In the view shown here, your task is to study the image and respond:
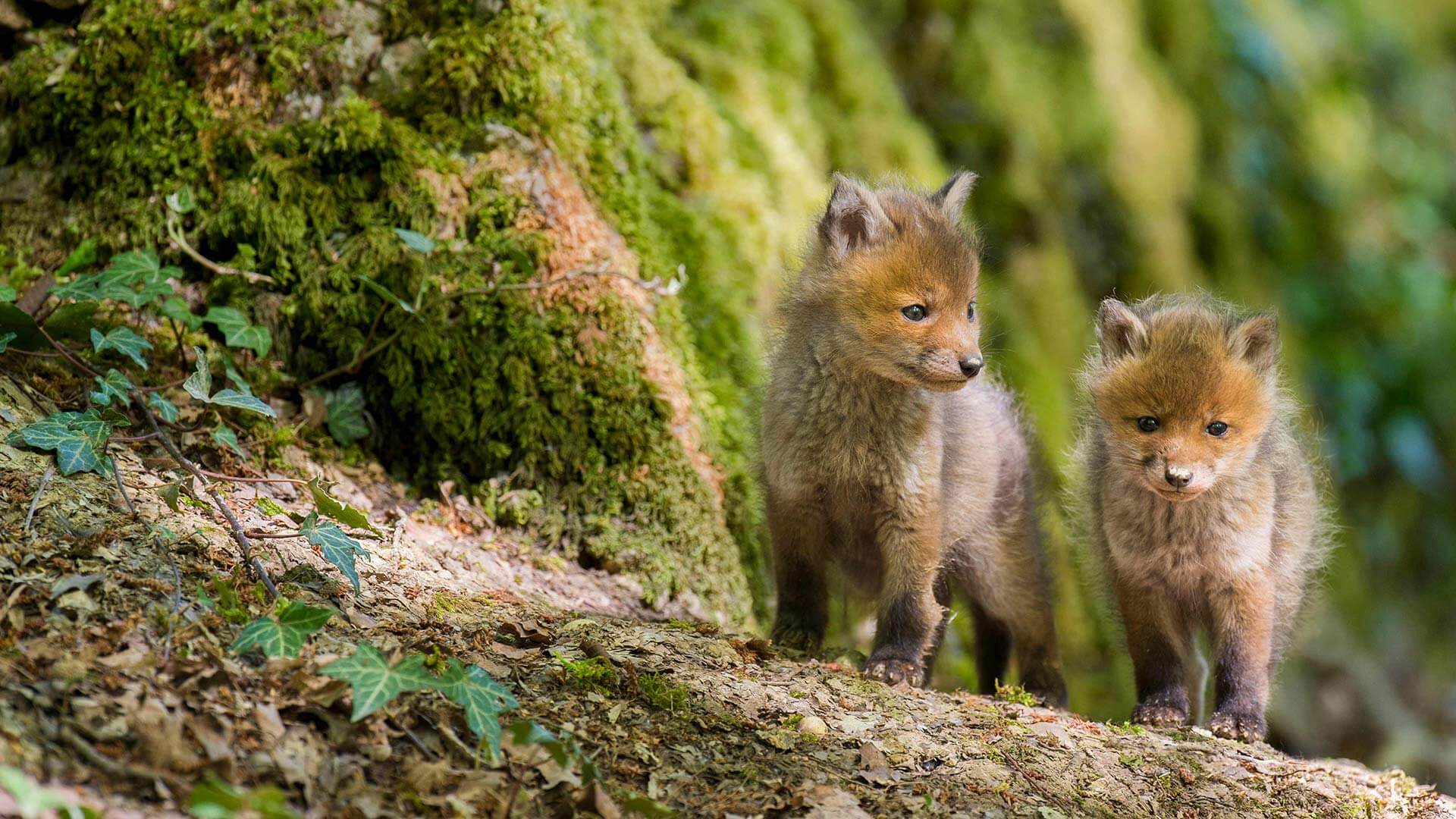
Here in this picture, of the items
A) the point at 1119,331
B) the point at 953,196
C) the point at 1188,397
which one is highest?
Result: the point at 953,196

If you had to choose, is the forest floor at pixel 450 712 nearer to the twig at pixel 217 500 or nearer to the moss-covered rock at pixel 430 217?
the twig at pixel 217 500

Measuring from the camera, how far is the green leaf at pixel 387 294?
439 centimetres

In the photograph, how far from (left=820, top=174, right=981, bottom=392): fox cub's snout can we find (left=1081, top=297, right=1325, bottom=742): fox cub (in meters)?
0.63

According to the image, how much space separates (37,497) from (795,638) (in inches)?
109

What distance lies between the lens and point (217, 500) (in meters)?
3.60

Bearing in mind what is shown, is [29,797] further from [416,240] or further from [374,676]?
[416,240]

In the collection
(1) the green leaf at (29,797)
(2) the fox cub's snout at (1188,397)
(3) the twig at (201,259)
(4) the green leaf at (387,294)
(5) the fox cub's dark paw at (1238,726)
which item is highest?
(2) the fox cub's snout at (1188,397)

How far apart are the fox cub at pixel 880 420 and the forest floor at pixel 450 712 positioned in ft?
1.49

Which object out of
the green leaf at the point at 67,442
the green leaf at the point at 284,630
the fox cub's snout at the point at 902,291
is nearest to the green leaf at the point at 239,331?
the green leaf at the point at 67,442

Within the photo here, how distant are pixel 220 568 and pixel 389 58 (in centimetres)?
261

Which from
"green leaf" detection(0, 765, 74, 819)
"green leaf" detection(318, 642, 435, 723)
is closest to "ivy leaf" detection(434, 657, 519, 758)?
"green leaf" detection(318, 642, 435, 723)

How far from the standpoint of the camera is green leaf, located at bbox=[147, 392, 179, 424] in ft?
13.0

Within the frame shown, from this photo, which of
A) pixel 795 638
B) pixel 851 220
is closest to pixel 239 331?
pixel 851 220

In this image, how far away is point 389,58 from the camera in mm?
5066
